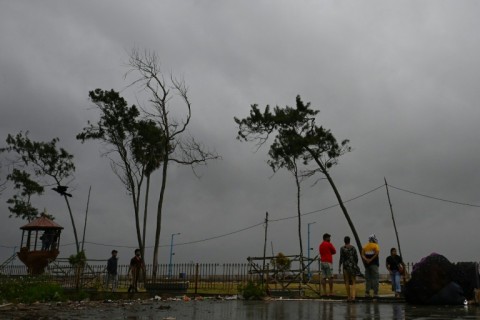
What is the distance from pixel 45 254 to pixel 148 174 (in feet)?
27.1

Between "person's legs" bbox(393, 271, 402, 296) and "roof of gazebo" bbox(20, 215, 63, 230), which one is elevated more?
"roof of gazebo" bbox(20, 215, 63, 230)

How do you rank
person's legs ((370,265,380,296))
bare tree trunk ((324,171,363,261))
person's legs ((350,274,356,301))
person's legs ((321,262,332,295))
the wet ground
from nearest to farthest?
the wet ground < person's legs ((350,274,356,301)) < person's legs ((370,265,380,296)) < person's legs ((321,262,332,295)) < bare tree trunk ((324,171,363,261))

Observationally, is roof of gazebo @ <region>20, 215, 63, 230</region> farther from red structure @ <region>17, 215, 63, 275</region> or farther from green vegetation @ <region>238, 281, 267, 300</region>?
green vegetation @ <region>238, 281, 267, 300</region>

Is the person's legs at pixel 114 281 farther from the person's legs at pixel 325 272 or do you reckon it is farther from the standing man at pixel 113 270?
the person's legs at pixel 325 272

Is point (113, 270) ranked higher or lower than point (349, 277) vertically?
higher

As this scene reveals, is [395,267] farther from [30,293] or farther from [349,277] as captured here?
[30,293]

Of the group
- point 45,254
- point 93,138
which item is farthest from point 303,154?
point 45,254

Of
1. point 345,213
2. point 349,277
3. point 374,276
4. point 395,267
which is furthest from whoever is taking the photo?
point 345,213

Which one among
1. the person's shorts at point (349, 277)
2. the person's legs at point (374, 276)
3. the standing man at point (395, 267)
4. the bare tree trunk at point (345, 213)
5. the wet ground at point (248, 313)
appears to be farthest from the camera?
the bare tree trunk at point (345, 213)

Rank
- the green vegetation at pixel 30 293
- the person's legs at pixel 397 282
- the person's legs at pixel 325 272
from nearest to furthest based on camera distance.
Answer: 1. the green vegetation at pixel 30 293
2. the person's legs at pixel 397 282
3. the person's legs at pixel 325 272

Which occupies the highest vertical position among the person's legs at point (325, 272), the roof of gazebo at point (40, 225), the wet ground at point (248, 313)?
the roof of gazebo at point (40, 225)

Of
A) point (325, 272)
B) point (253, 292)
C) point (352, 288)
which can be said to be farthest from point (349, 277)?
point (253, 292)

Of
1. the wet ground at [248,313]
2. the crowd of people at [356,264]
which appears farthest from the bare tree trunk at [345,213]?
the wet ground at [248,313]

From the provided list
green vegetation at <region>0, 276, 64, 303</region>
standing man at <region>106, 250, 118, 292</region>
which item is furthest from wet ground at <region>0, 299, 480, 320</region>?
standing man at <region>106, 250, 118, 292</region>
